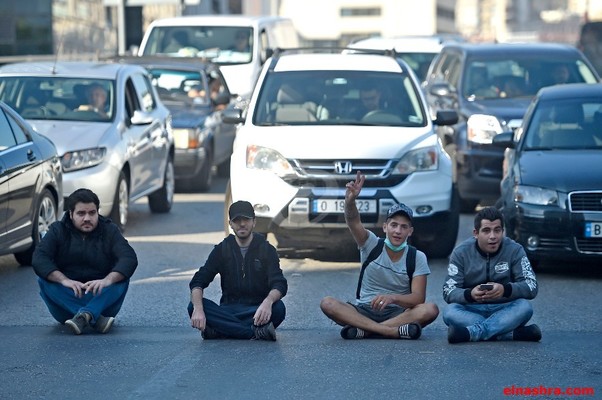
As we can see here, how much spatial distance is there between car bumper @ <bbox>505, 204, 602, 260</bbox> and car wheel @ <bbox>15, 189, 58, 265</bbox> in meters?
4.05

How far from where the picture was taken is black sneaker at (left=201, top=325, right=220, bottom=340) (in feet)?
29.7

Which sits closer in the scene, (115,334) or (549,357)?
(549,357)

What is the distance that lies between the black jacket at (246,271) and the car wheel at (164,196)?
7.48 m

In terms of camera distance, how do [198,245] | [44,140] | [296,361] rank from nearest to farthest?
[296,361] → [44,140] → [198,245]

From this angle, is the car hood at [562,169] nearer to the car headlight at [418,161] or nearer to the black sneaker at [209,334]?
the car headlight at [418,161]

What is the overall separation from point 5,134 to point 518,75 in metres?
7.85

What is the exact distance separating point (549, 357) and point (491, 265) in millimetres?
949

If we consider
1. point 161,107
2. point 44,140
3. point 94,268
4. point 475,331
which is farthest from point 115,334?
point 161,107

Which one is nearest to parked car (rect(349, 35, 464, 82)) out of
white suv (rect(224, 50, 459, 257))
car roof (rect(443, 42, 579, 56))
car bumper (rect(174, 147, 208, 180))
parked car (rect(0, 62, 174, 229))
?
car roof (rect(443, 42, 579, 56))

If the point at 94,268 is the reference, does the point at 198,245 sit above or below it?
below

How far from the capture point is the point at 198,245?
547 inches

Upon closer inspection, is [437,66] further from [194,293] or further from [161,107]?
[194,293]

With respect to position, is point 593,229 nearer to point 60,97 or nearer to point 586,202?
point 586,202

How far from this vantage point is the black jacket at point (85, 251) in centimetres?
955
